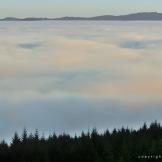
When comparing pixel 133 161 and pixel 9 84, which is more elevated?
pixel 9 84

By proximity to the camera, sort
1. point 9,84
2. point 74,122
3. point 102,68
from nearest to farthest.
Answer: point 74,122 < point 9,84 < point 102,68

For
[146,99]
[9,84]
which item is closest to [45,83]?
[9,84]

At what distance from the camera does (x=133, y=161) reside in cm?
2019

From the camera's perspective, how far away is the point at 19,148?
22.3m

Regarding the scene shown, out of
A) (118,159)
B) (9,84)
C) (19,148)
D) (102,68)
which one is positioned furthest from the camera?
(102,68)

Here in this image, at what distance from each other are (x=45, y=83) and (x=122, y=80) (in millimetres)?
16026

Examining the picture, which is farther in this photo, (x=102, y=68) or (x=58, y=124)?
(x=102, y=68)

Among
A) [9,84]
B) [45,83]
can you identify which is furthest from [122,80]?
[9,84]

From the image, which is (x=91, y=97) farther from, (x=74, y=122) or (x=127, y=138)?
(x=127, y=138)

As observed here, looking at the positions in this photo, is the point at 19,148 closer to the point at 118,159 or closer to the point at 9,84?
the point at 118,159

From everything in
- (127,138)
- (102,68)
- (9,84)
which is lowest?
(127,138)

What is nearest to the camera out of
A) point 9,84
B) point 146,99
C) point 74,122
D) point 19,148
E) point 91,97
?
point 19,148

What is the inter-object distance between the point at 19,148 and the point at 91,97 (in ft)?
195

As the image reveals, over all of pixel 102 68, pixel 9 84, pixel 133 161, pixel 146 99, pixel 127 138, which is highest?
pixel 102 68
